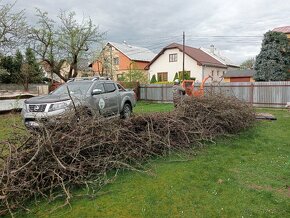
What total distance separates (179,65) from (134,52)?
36.7 feet

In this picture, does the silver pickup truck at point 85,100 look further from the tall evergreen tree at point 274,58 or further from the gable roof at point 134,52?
the gable roof at point 134,52

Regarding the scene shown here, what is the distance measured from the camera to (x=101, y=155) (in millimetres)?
5125

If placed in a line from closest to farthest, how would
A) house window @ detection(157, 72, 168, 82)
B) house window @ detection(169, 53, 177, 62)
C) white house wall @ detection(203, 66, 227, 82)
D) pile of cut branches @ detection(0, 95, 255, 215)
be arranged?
1. pile of cut branches @ detection(0, 95, 255, 215)
2. white house wall @ detection(203, 66, 227, 82)
3. house window @ detection(169, 53, 177, 62)
4. house window @ detection(157, 72, 168, 82)

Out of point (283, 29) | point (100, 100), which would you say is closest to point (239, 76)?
point (283, 29)

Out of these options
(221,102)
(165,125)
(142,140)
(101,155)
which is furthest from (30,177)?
(221,102)

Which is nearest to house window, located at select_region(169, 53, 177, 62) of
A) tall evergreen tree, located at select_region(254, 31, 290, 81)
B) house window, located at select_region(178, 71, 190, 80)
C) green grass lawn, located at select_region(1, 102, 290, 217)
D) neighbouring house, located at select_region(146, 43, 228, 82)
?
neighbouring house, located at select_region(146, 43, 228, 82)

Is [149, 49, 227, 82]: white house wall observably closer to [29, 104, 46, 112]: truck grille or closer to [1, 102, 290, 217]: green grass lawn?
[29, 104, 46, 112]: truck grille

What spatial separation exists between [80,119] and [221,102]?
481 cm

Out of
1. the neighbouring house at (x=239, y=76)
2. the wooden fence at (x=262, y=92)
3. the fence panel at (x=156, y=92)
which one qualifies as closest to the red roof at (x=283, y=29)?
the neighbouring house at (x=239, y=76)

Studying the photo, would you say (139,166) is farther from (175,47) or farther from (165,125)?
(175,47)

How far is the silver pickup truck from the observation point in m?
7.86

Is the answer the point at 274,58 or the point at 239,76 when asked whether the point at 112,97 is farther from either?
the point at 239,76

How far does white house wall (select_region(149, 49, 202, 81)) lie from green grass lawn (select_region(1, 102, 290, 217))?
31134 mm

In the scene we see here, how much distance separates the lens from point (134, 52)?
150ft
